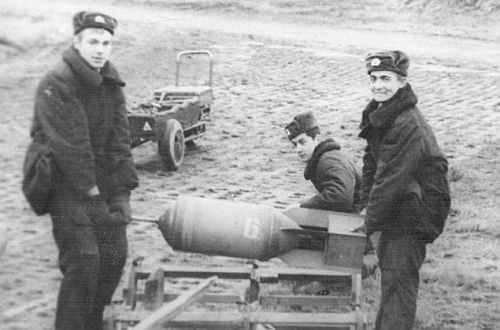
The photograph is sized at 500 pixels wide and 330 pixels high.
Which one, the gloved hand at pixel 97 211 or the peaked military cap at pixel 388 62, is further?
the peaked military cap at pixel 388 62

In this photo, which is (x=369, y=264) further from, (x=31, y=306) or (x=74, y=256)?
(x=74, y=256)

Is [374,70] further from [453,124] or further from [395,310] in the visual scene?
[453,124]

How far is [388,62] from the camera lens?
5.40 meters

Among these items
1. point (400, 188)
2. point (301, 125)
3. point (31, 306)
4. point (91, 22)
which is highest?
point (91, 22)

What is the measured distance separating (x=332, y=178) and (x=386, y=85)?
1.23 m

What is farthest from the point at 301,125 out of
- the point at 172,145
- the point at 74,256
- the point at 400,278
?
the point at 172,145

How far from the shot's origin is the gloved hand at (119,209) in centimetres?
525

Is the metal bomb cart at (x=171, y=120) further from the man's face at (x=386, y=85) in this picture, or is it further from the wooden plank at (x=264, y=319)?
the wooden plank at (x=264, y=319)

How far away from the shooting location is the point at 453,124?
523 inches

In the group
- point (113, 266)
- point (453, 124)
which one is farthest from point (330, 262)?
point (453, 124)

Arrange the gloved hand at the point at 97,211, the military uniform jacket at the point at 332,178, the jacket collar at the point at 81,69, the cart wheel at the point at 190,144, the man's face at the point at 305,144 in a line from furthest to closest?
the cart wheel at the point at 190,144 → the man's face at the point at 305,144 → the military uniform jacket at the point at 332,178 → the gloved hand at the point at 97,211 → the jacket collar at the point at 81,69

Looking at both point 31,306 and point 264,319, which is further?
point 31,306

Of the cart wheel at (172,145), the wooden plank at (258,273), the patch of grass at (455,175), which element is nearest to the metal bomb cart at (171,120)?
the cart wheel at (172,145)

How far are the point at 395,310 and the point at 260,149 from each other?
6.48 metres
